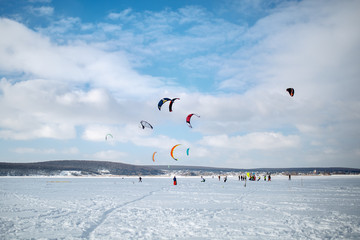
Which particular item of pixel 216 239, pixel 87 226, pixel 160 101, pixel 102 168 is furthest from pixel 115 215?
pixel 102 168

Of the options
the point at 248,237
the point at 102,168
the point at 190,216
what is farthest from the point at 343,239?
the point at 102,168

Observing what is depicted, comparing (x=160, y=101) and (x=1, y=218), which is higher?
(x=160, y=101)

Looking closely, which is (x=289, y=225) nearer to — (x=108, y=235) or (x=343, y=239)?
(x=343, y=239)

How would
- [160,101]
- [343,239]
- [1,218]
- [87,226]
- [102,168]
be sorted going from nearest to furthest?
1. [343,239]
2. [87,226]
3. [1,218]
4. [160,101]
5. [102,168]

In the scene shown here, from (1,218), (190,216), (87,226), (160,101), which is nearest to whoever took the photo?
(87,226)

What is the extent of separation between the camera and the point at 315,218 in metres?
8.71

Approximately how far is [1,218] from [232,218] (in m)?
7.75

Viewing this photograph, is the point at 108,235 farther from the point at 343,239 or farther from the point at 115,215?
the point at 343,239

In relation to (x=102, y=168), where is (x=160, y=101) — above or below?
above

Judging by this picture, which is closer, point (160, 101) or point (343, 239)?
point (343, 239)

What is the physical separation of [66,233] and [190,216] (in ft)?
13.6

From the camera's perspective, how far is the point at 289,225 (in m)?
7.69

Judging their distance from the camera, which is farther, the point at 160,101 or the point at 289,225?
the point at 160,101

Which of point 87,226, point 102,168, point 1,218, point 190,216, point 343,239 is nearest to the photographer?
point 343,239
